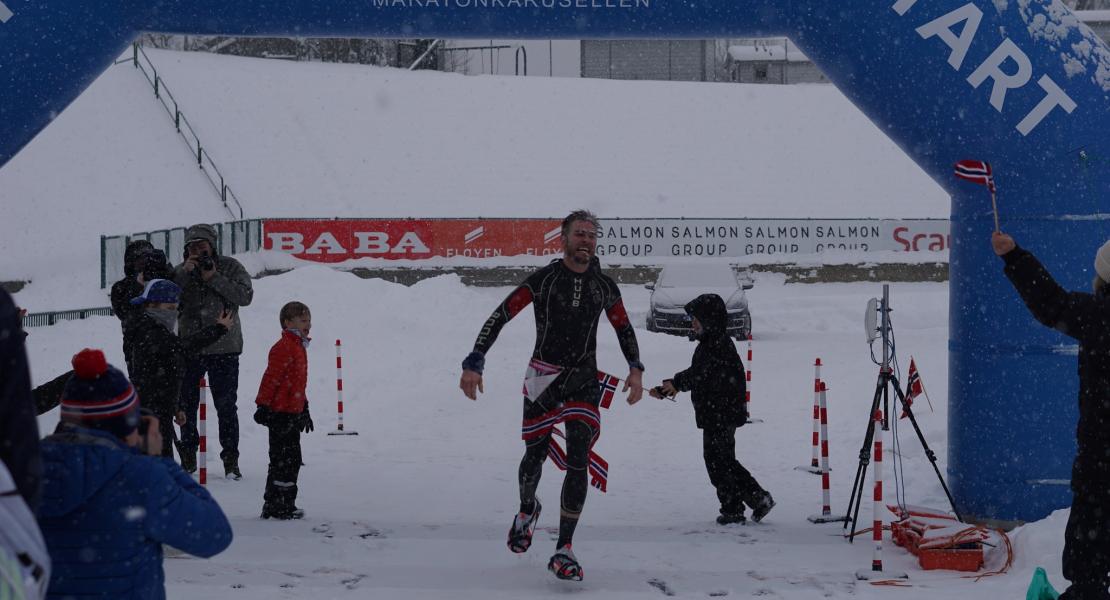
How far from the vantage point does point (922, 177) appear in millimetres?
40562

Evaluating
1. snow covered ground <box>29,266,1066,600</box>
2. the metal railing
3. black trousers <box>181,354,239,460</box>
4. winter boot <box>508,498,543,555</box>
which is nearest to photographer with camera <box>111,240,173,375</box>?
black trousers <box>181,354,239,460</box>

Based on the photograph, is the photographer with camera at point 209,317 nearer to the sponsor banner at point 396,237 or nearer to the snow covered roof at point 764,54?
the sponsor banner at point 396,237

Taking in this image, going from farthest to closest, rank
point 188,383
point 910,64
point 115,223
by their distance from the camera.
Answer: point 115,223
point 188,383
point 910,64

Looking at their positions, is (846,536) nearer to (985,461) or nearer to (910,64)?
(985,461)

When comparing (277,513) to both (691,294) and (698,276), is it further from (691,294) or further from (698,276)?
(698,276)

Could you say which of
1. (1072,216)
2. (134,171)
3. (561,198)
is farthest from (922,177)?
(1072,216)

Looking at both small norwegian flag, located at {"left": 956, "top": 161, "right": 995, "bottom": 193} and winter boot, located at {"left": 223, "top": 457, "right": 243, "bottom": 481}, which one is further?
winter boot, located at {"left": 223, "top": 457, "right": 243, "bottom": 481}

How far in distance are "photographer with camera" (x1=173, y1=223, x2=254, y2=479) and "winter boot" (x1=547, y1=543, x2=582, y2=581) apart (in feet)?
12.4

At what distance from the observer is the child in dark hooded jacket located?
818cm

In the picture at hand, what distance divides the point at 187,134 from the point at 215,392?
103ft

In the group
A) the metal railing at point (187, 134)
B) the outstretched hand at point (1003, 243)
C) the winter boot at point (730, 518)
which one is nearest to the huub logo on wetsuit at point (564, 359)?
the winter boot at point (730, 518)

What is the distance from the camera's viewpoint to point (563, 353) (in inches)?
274

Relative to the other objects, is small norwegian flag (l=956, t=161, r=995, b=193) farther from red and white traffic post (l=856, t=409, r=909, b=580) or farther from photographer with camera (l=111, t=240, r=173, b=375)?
photographer with camera (l=111, t=240, r=173, b=375)

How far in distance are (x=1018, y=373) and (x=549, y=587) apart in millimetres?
3401
